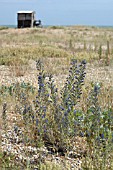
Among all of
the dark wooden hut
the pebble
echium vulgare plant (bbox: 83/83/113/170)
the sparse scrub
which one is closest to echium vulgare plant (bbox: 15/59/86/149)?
the sparse scrub

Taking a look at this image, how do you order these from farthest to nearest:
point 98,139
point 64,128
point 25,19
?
point 25,19, point 64,128, point 98,139

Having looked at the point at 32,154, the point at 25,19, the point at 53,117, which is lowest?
the point at 32,154

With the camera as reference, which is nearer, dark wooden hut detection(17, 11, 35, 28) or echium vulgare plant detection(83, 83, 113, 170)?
echium vulgare plant detection(83, 83, 113, 170)

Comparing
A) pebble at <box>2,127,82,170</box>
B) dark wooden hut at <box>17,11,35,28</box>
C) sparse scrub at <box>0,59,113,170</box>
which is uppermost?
dark wooden hut at <box>17,11,35,28</box>

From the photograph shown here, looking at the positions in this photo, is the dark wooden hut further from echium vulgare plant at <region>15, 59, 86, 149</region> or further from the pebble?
the pebble

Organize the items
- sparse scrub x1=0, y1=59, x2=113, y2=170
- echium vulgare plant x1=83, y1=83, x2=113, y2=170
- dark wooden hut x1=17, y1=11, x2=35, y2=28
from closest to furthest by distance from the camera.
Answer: echium vulgare plant x1=83, y1=83, x2=113, y2=170 → sparse scrub x1=0, y1=59, x2=113, y2=170 → dark wooden hut x1=17, y1=11, x2=35, y2=28

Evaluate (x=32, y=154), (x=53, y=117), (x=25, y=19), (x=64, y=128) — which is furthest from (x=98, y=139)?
(x=25, y=19)

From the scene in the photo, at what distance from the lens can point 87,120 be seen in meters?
4.08

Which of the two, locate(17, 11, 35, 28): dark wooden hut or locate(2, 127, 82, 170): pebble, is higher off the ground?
locate(17, 11, 35, 28): dark wooden hut

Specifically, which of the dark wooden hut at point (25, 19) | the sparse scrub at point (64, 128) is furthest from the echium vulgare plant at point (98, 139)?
the dark wooden hut at point (25, 19)

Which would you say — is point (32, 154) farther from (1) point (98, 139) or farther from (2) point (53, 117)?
(1) point (98, 139)

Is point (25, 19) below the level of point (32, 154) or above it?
above

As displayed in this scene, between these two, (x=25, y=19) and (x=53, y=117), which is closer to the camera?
(x=53, y=117)

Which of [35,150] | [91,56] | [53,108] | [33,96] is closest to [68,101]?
[53,108]
